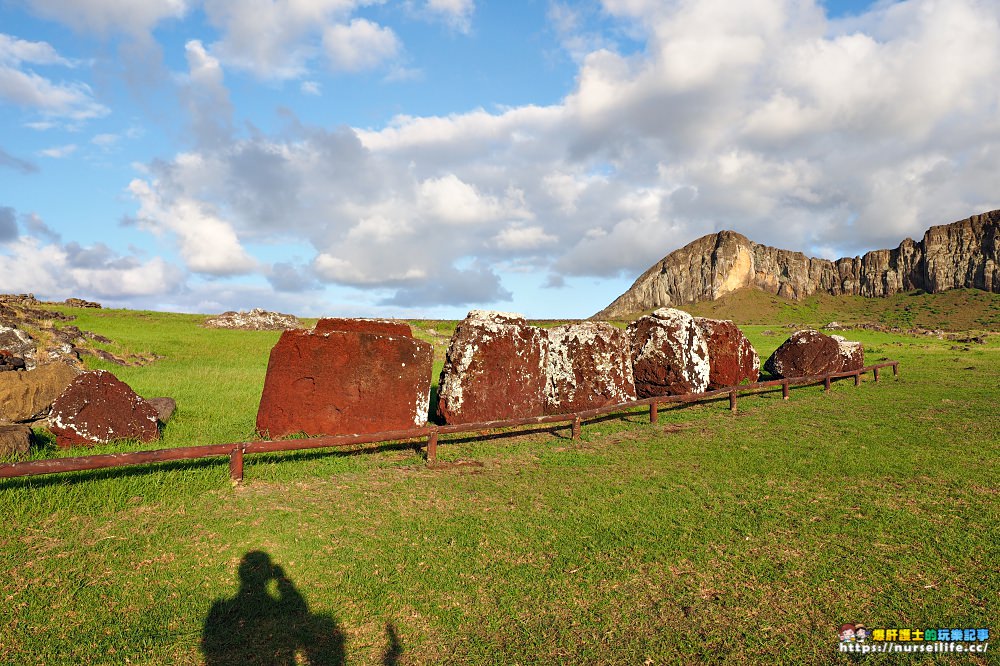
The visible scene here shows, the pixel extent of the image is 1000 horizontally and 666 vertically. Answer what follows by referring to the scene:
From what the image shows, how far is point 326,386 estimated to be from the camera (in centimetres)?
1013

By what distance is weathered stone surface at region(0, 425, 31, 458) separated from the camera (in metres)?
7.93

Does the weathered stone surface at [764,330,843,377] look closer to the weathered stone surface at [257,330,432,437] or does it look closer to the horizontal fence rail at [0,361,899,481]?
the horizontal fence rail at [0,361,899,481]

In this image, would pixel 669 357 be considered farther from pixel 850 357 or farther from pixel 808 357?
pixel 850 357

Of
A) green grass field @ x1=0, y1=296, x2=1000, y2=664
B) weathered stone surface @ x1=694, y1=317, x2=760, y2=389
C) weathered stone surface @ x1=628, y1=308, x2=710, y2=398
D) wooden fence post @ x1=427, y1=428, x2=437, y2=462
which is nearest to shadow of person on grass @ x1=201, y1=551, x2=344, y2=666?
green grass field @ x1=0, y1=296, x2=1000, y2=664

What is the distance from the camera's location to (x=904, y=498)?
7.28 meters

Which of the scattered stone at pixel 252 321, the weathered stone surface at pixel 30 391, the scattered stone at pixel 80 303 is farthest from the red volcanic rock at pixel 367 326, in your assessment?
the scattered stone at pixel 80 303

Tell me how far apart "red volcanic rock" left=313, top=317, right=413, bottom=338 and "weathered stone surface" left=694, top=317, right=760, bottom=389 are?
32.3ft

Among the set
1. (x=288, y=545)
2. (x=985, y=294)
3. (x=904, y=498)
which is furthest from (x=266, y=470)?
(x=985, y=294)

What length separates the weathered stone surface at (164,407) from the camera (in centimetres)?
1126

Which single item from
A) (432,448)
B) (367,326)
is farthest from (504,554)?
(367,326)

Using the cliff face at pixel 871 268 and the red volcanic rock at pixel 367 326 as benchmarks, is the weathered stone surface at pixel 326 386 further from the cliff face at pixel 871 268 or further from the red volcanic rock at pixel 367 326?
the cliff face at pixel 871 268

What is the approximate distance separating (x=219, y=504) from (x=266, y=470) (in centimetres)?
136

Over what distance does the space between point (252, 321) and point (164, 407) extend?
112 feet

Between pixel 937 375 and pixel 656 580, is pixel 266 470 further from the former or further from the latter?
pixel 937 375
